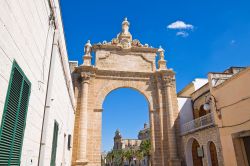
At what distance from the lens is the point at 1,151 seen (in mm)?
2451

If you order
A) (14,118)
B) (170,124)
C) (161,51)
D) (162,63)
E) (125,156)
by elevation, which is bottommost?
(125,156)

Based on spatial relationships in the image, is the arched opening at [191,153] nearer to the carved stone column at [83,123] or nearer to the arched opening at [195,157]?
the arched opening at [195,157]

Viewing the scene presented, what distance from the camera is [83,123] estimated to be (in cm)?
1425

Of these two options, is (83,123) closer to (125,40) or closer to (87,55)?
(87,55)

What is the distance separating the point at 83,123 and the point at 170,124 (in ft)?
20.4

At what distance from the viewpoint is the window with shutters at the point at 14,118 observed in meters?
2.53

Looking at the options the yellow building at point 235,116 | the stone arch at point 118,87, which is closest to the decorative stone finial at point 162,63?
the stone arch at point 118,87

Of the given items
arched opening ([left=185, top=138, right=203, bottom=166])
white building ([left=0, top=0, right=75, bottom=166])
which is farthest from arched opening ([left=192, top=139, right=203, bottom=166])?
white building ([left=0, top=0, right=75, bottom=166])

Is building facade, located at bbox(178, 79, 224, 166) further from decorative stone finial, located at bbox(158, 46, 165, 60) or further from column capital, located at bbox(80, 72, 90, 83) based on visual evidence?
column capital, located at bbox(80, 72, 90, 83)

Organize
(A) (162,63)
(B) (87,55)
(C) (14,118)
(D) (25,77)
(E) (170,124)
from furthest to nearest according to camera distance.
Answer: (A) (162,63)
(B) (87,55)
(E) (170,124)
(D) (25,77)
(C) (14,118)

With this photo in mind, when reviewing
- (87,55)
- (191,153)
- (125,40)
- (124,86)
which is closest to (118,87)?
(124,86)

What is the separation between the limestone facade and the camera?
47.1ft

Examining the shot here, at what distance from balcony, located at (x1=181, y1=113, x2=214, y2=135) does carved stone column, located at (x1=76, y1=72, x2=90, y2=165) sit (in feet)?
22.4

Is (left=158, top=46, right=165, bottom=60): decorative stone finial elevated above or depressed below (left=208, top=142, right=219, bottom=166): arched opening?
above
